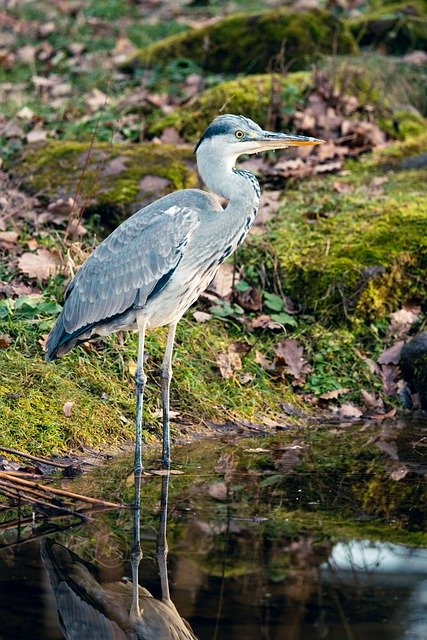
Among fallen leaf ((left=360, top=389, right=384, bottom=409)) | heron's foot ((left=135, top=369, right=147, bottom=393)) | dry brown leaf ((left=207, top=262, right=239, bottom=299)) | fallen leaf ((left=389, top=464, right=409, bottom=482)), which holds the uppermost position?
dry brown leaf ((left=207, top=262, right=239, bottom=299))

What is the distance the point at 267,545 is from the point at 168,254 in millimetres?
2126

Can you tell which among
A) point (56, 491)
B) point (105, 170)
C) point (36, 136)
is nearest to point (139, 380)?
point (56, 491)

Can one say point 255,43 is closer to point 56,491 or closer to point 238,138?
point 238,138

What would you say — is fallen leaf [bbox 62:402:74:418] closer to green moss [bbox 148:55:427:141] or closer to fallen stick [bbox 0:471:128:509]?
fallen stick [bbox 0:471:128:509]

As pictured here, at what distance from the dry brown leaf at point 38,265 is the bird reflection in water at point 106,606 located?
3.40 metres

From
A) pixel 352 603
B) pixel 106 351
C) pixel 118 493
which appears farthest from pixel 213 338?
pixel 352 603

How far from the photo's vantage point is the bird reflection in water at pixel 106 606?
4.15m

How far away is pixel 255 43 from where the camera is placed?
12.3 meters

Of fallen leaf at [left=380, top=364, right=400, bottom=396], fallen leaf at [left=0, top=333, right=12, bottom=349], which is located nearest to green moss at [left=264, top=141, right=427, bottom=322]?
fallen leaf at [left=380, top=364, right=400, bottom=396]

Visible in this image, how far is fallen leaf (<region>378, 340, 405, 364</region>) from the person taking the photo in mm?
7863

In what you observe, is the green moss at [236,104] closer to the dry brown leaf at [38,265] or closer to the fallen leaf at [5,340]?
the dry brown leaf at [38,265]

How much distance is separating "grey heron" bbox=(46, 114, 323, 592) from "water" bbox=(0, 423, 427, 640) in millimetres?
797

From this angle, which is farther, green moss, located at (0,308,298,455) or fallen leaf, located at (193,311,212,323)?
fallen leaf, located at (193,311,212,323)

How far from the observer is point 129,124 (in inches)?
428
